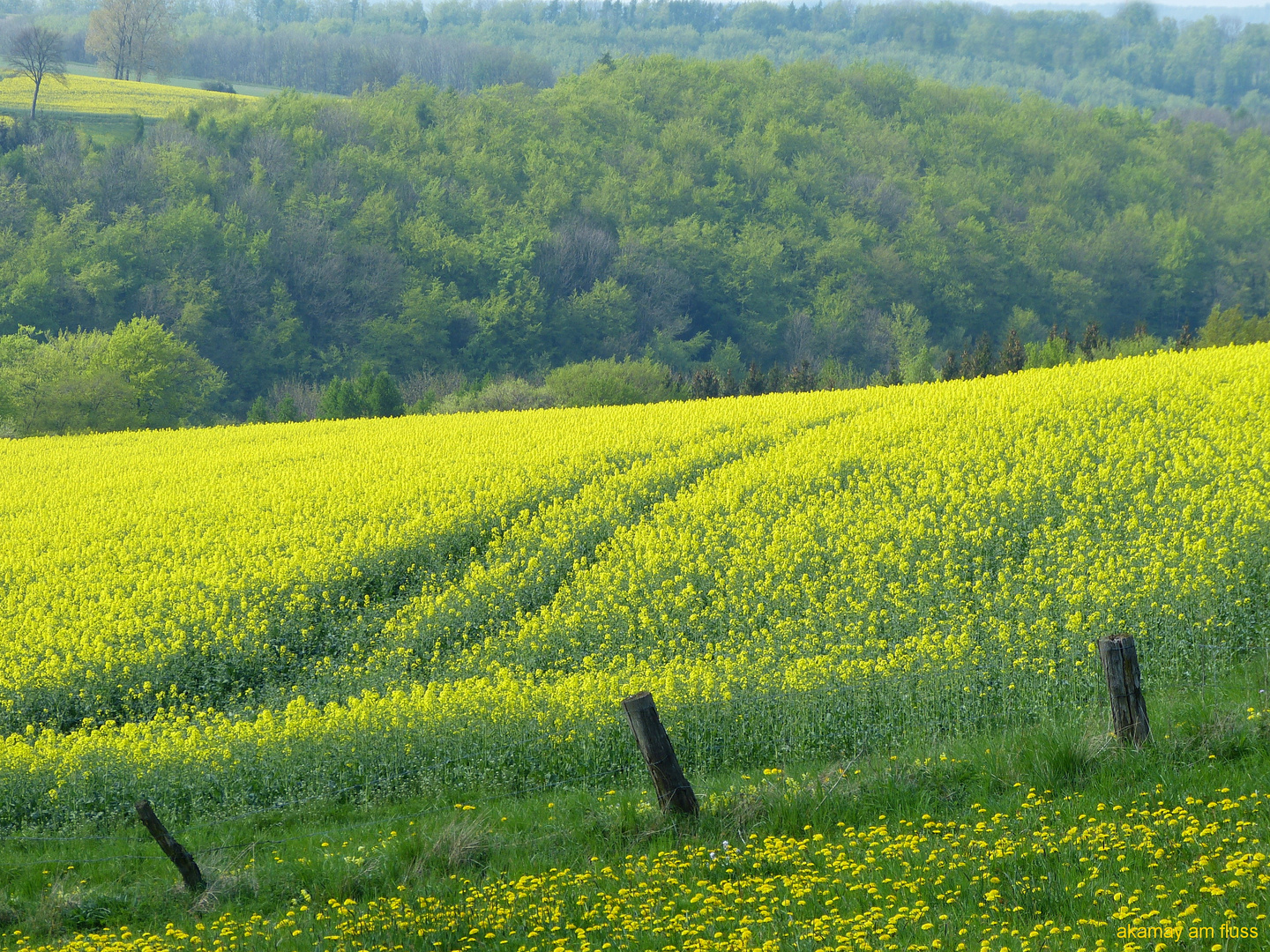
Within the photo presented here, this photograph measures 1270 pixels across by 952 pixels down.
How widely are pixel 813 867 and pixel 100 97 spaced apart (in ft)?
378

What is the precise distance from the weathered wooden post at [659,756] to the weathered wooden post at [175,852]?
3079 mm

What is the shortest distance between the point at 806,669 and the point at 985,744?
2904 mm

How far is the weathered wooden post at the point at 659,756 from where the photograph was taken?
305 inches

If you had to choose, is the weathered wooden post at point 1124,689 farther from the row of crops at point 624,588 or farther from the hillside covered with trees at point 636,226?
the hillside covered with trees at point 636,226

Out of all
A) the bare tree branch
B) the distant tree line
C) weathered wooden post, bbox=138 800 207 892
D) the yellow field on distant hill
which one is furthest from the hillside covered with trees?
weathered wooden post, bbox=138 800 207 892

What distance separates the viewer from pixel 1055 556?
45.2 feet

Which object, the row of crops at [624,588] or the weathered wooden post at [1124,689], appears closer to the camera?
the weathered wooden post at [1124,689]

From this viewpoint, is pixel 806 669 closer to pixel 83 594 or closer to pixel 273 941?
pixel 273 941

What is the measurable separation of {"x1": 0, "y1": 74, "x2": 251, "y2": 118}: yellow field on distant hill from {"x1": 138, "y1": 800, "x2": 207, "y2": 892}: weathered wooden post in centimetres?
10473

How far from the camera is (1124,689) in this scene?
24.7ft

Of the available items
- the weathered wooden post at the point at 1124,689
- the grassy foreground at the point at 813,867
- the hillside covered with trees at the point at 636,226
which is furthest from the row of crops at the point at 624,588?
the hillside covered with trees at the point at 636,226

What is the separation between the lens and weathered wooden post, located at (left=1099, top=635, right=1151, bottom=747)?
24.5ft

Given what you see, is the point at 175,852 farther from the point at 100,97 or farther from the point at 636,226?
the point at 100,97

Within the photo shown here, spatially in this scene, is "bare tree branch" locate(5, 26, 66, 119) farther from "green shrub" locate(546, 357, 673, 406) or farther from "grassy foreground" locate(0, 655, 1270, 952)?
"grassy foreground" locate(0, 655, 1270, 952)
